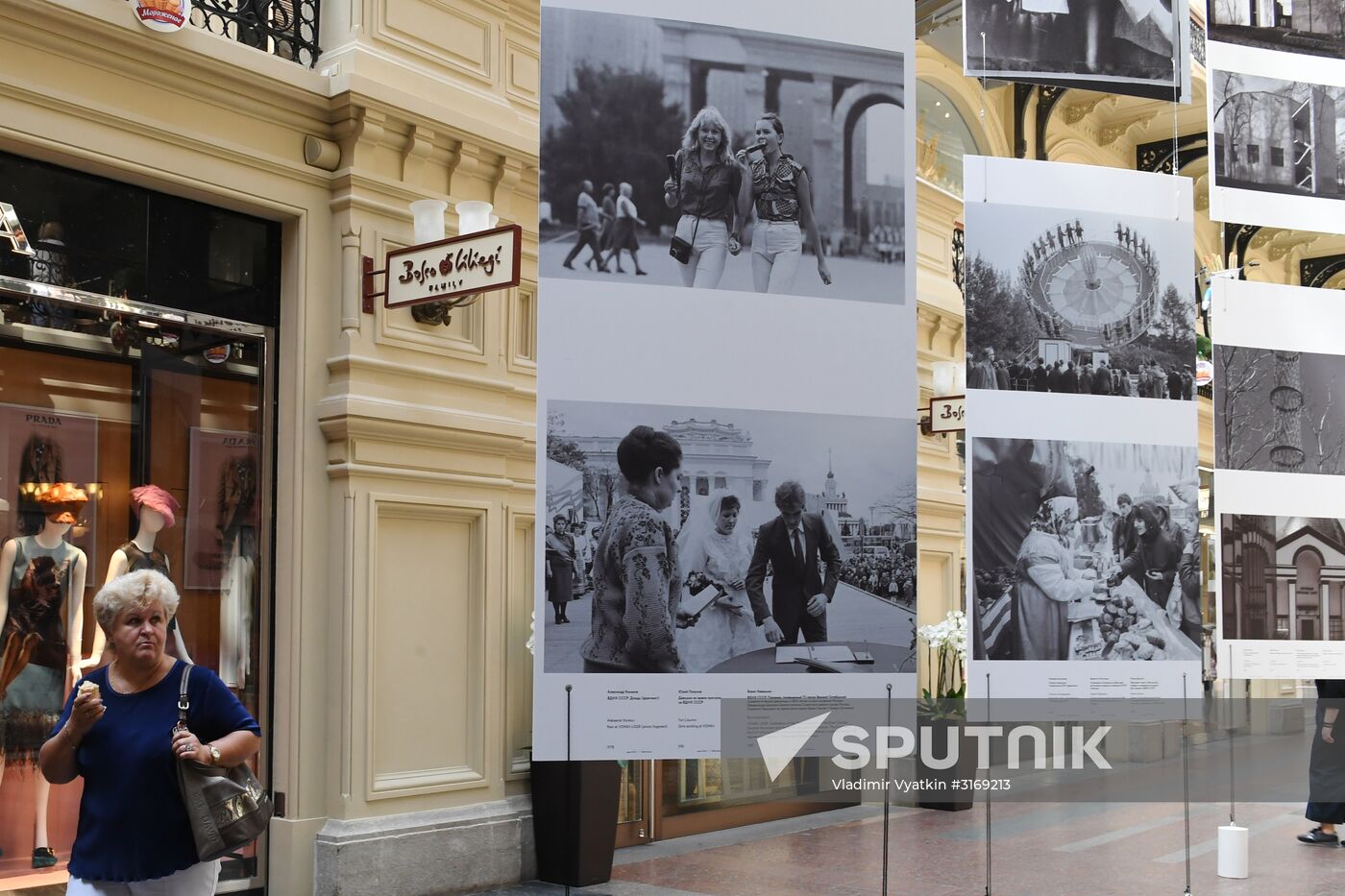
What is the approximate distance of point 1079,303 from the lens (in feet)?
16.5

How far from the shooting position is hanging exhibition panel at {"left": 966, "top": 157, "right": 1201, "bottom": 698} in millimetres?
4859

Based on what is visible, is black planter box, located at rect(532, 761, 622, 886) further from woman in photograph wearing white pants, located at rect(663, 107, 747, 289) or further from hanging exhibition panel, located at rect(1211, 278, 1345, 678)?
woman in photograph wearing white pants, located at rect(663, 107, 747, 289)

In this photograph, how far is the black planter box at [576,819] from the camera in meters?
7.62

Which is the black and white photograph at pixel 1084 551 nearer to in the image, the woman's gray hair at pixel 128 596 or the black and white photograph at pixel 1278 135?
the black and white photograph at pixel 1278 135

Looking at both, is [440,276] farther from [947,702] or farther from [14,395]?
[947,702]

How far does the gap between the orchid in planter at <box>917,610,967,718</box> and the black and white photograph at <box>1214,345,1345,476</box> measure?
561cm

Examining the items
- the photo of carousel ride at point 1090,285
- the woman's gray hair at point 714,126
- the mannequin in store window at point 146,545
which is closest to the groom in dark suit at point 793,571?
the woman's gray hair at point 714,126

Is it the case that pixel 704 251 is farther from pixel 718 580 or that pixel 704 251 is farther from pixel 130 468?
pixel 130 468

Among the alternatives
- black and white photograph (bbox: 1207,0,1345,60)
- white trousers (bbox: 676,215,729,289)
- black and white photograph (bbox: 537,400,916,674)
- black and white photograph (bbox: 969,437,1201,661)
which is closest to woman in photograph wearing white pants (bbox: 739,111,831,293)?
white trousers (bbox: 676,215,729,289)

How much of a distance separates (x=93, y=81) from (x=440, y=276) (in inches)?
70.4

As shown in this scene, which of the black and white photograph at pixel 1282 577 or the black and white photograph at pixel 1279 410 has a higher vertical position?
the black and white photograph at pixel 1279 410

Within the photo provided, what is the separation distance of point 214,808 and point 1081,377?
131 inches

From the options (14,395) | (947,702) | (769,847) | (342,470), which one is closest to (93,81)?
(14,395)

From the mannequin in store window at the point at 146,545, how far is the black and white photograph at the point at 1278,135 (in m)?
4.95
